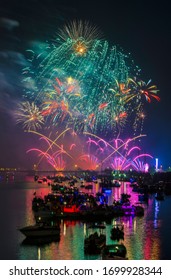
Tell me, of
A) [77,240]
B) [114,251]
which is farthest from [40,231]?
[114,251]

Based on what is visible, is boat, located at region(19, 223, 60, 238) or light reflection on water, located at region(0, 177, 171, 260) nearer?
light reflection on water, located at region(0, 177, 171, 260)

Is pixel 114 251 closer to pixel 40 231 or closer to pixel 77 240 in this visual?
pixel 77 240

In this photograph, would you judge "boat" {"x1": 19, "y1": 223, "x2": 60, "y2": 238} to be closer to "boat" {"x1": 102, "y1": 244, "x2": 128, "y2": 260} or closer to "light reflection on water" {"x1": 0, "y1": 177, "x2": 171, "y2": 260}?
"light reflection on water" {"x1": 0, "y1": 177, "x2": 171, "y2": 260}

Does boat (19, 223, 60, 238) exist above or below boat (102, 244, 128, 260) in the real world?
above

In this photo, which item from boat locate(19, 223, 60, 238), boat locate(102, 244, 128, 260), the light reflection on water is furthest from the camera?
boat locate(19, 223, 60, 238)

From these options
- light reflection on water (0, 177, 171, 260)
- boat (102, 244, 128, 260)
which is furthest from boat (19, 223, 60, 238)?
boat (102, 244, 128, 260)

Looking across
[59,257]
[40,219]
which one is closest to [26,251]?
[59,257]

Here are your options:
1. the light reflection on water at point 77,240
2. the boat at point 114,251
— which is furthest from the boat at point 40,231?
the boat at point 114,251

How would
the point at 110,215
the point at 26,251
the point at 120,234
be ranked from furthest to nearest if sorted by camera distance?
1. the point at 110,215
2. the point at 120,234
3. the point at 26,251

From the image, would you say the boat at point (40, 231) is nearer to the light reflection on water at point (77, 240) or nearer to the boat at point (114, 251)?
the light reflection on water at point (77, 240)
